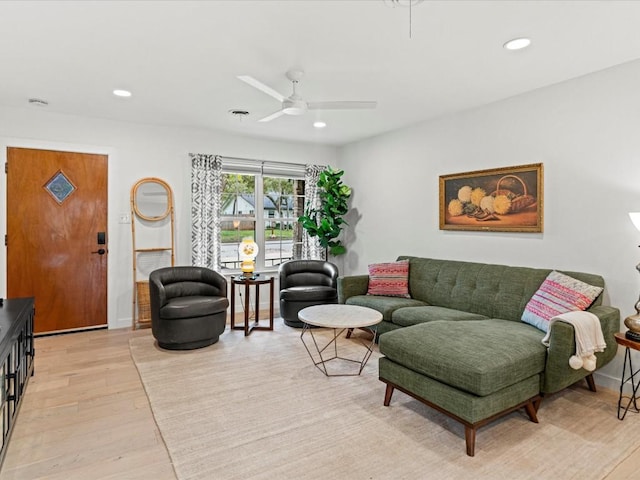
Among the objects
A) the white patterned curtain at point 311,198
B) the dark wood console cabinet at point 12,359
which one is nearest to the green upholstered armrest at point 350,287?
the white patterned curtain at point 311,198

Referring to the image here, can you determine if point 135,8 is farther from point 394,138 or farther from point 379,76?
point 394,138

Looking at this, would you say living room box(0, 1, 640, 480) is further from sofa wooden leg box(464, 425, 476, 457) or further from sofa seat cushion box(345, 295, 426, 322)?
sofa wooden leg box(464, 425, 476, 457)

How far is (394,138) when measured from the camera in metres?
5.15

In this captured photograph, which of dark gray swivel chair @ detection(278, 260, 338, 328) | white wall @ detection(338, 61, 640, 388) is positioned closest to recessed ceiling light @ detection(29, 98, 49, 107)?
dark gray swivel chair @ detection(278, 260, 338, 328)

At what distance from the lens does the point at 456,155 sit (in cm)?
434

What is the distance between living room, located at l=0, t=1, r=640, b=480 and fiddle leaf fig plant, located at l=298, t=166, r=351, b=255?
1.05ft

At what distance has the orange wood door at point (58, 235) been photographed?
420cm

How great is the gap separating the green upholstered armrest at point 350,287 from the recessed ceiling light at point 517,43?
106 inches

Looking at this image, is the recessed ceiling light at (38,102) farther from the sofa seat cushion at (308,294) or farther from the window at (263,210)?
the sofa seat cushion at (308,294)

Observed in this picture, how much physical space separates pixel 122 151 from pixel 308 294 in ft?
9.53

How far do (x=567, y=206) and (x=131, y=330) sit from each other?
4.86m

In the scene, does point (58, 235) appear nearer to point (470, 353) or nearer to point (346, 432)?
point (346, 432)

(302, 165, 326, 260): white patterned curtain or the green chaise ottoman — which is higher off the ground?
(302, 165, 326, 260): white patterned curtain

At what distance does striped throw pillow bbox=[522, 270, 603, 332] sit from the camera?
9.41ft
